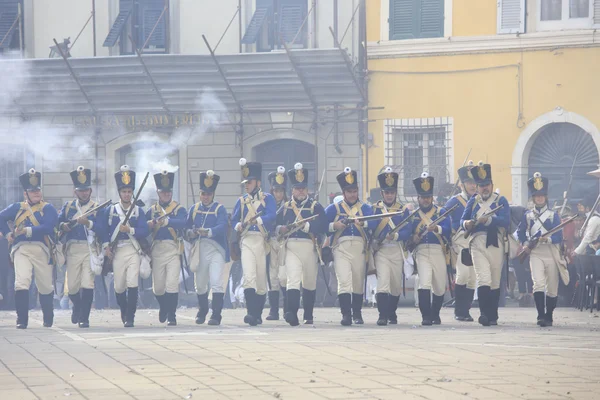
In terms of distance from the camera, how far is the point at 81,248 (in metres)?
15.9

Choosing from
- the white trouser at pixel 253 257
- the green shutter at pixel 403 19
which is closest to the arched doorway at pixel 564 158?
the green shutter at pixel 403 19

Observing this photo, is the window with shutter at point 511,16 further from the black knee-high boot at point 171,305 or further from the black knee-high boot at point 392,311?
the black knee-high boot at point 171,305

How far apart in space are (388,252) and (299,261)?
1.09 m

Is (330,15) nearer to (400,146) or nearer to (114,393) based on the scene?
(400,146)

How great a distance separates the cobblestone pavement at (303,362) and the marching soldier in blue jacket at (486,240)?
0.37m

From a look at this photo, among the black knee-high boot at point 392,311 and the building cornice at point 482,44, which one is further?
the building cornice at point 482,44

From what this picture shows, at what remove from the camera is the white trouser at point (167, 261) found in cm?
1596

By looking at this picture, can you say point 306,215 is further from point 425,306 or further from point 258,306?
point 425,306

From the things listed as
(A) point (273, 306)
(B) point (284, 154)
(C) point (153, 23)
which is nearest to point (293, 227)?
(A) point (273, 306)

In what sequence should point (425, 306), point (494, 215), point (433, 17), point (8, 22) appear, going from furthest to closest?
point (8, 22)
point (433, 17)
point (425, 306)
point (494, 215)

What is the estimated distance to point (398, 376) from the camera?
10.1 m

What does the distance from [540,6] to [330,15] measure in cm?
427

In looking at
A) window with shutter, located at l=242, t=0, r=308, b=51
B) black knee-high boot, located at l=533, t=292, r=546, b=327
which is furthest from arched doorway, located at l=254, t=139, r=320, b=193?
black knee-high boot, located at l=533, t=292, r=546, b=327

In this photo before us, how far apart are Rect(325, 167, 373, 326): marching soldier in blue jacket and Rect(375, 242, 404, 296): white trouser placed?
0.64 ft
